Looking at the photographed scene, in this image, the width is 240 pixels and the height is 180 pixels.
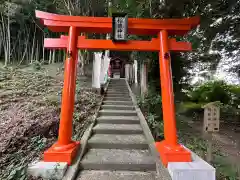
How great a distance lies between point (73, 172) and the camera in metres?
2.46

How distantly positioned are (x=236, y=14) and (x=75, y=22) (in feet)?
18.7

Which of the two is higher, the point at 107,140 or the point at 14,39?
the point at 14,39

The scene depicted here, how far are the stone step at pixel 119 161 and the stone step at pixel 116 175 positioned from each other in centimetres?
7

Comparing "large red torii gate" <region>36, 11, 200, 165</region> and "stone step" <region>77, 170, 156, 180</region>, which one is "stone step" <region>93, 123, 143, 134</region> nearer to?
"large red torii gate" <region>36, 11, 200, 165</region>

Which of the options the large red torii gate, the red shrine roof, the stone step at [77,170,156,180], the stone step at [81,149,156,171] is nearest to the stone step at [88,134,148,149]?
the stone step at [81,149,156,171]

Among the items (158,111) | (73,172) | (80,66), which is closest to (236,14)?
(158,111)

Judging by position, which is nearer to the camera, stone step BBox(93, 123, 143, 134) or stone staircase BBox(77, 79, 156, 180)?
stone staircase BBox(77, 79, 156, 180)

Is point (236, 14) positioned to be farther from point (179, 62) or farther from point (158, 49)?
point (158, 49)

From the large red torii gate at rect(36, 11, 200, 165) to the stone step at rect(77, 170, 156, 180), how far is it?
0.37m

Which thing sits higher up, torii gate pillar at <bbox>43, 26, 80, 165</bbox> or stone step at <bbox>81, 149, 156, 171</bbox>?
torii gate pillar at <bbox>43, 26, 80, 165</bbox>

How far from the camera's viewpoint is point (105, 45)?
9.82 ft

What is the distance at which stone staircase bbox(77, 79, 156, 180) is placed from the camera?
2.67 metres

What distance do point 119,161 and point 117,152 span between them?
14.5 inches

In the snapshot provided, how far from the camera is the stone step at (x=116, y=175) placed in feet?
8.38
